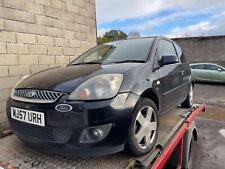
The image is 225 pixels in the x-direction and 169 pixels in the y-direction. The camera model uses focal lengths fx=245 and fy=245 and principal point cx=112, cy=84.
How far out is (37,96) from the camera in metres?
2.15

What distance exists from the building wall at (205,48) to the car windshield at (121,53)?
1618 cm

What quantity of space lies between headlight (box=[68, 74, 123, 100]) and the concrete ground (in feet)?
1.89

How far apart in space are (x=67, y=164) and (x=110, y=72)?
890mm

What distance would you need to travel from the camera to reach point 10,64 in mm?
3859

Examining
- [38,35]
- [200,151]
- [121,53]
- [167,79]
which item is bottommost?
[200,151]

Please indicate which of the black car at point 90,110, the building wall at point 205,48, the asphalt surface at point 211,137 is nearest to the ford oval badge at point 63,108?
the black car at point 90,110

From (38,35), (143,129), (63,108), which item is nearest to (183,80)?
(143,129)

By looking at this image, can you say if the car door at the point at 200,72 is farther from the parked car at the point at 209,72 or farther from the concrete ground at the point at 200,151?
the concrete ground at the point at 200,151

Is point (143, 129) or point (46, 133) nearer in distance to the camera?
point (46, 133)

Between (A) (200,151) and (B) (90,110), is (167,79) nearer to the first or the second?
(B) (90,110)

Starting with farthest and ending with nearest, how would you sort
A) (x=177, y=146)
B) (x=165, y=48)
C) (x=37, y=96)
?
(x=165, y=48)
(x=177, y=146)
(x=37, y=96)

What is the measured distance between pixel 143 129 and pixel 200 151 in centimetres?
262

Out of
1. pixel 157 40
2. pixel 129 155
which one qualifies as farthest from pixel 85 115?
pixel 157 40

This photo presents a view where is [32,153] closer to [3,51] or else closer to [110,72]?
[110,72]
